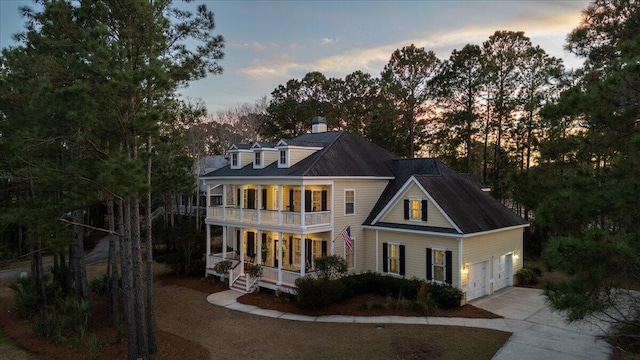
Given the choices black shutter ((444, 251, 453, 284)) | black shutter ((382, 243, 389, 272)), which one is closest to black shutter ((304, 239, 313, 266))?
black shutter ((382, 243, 389, 272))

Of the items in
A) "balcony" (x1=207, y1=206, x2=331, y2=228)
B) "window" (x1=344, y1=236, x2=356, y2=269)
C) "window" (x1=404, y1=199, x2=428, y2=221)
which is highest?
"window" (x1=404, y1=199, x2=428, y2=221)

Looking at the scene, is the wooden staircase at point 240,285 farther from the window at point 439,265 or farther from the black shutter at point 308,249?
the window at point 439,265

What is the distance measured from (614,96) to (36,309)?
23827mm

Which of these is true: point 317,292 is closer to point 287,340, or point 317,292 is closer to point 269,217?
point 287,340

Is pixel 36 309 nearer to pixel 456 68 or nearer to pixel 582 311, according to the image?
pixel 582 311

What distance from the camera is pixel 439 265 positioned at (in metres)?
18.5

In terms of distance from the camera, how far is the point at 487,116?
3250cm

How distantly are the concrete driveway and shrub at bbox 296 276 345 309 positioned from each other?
6.24 metres

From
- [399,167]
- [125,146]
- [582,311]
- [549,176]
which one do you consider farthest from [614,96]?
[399,167]

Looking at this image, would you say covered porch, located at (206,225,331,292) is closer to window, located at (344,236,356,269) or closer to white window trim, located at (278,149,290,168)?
window, located at (344,236,356,269)

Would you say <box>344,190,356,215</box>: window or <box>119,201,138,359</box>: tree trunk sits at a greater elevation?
<box>344,190,356,215</box>: window

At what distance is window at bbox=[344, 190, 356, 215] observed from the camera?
71.7 ft

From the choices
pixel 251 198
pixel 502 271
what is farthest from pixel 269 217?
pixel 502 271

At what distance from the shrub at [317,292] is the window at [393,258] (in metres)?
3.55
